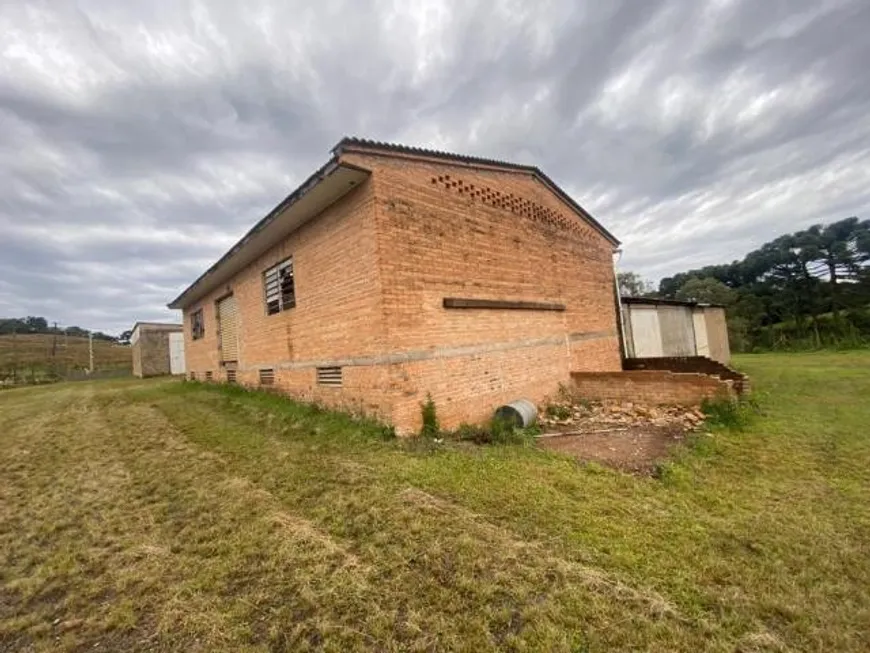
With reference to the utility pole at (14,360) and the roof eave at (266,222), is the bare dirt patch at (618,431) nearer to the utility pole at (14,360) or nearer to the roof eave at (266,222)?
the roof eave at (266,222)

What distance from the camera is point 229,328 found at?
12.9 m

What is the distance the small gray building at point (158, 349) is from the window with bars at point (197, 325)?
14.3m

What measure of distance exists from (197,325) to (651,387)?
16334mm

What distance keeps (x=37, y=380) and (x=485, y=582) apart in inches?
1626

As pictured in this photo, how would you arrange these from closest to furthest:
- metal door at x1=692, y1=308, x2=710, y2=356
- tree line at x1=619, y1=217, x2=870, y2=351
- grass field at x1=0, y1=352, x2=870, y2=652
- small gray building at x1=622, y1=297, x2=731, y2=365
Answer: grass field at x1=0, y1=352, x2=870, y2=652 < small gray building at x1=622, y1=297, x2=731, y2=365 < metal door at x1=692, y1=308, x2=710, y2=356 < tree line at x1=619, y1=217, x2=870, y2=351

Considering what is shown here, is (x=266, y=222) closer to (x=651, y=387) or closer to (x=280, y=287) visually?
(x=280, y=287)

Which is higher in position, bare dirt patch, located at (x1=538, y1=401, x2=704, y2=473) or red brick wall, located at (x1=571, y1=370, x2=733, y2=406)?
red brick wall, located at (x1=571, y1=370, x2=733, y2=406)

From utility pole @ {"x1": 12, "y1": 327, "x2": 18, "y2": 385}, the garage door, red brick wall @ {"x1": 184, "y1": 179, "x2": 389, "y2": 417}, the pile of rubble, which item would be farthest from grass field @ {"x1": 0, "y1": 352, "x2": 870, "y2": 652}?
utility pole @ {"x1": 12, "y1": 327, "x2": 18, "y2": 385}

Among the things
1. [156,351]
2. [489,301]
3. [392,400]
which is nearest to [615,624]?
[392,400]

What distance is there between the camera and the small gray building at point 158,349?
29078mm

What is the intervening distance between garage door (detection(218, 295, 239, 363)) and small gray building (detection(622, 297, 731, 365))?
1234 centimetres

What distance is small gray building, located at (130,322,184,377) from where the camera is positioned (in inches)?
1145

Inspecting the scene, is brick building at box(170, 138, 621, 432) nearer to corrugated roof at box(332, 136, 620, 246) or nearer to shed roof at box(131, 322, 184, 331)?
corrugated roof at box(332, 136, 620, 246)

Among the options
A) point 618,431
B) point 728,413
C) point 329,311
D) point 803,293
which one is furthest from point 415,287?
point 803,293
